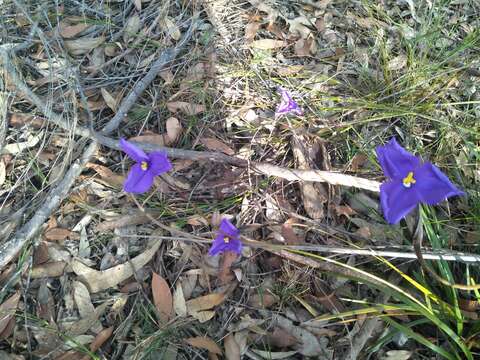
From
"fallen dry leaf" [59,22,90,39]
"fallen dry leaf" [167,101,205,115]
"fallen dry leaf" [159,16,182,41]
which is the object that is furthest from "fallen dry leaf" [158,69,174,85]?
"fallen dry leaf" [59,22,90,39]

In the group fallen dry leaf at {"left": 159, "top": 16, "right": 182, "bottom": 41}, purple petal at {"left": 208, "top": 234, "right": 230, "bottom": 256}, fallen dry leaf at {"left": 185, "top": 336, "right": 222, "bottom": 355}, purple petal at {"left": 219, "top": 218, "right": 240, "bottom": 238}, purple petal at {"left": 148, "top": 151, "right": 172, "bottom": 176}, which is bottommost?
fallen dry leaf at {"left": 185, "top": 336, "right": 222, "bottom": 355}

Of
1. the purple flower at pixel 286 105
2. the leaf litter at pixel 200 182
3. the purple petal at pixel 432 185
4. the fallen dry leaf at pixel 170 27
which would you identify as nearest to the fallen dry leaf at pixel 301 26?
the leaf litter at pixel 200 182

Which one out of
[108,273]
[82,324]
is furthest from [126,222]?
[82,324]

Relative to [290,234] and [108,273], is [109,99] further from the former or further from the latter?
[290,234]

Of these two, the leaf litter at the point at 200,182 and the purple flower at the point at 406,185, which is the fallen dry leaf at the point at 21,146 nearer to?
the leaf litter at the point at 200,182

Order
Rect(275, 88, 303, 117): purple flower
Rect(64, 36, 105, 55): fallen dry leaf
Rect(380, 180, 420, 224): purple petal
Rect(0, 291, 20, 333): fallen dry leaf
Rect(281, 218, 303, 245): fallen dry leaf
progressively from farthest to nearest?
Rect(64, 36, 105, 55): fallen dry leaf, Rect(275, 88, 303, 117): purple flower, Rect(281, 218, 303, 245): fallen dry leaf, Rect(0, 291, 20, 333): fallen dry leaf, Rect(380, 180, 420, 224): purple petal

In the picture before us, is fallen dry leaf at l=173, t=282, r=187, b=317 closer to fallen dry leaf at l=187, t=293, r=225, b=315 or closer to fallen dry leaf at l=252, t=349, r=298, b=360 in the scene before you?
fallen dry leaf at l=187, t=293, r=225, b=315

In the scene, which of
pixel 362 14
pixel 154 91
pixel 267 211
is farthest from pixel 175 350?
pixel 362 14

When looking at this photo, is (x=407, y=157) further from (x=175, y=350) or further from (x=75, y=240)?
(x=75, y=240)
